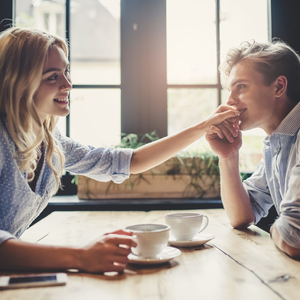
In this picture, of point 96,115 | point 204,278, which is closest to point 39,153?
point 204,278

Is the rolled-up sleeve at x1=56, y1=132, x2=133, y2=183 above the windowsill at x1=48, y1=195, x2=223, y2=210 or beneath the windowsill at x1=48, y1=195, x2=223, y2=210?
above

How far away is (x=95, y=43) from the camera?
2498 mm

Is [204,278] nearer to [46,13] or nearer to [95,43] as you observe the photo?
[95,43]

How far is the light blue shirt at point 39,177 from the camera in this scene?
98 cm

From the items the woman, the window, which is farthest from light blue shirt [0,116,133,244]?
the window

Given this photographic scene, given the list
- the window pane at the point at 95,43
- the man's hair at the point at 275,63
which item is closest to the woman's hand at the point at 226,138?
the man's hair at the point at 275,63

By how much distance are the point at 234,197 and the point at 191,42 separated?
159cm

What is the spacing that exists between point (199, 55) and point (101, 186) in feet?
4.24

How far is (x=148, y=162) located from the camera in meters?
1.41

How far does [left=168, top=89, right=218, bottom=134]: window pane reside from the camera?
8.11ft

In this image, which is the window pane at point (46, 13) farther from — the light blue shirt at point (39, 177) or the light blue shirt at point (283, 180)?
the light blue shirt at point (283, 180)

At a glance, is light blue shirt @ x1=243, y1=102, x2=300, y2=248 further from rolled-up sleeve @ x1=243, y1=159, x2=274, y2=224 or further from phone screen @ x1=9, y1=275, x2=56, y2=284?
phone screen @ x1=9, y1=275, x2=56, y2=284

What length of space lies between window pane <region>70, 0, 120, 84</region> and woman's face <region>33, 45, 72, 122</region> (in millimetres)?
1274

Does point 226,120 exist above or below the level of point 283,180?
above
